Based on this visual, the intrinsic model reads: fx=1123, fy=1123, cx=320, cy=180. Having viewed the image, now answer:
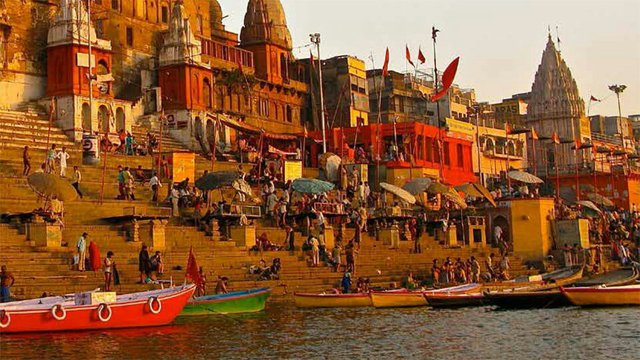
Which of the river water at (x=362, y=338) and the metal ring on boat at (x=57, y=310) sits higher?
the metal ring on boat at (x=57, y=310)

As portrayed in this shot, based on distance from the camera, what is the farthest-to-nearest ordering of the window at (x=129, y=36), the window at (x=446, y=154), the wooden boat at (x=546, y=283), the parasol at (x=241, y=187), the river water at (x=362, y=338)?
the window at (x=446, y=154) → the window at (x=129, y=36) → the parasol at (x=241, y=187) → the wooden boat at (x=546, y=283) → the river water at (x=362, y=338)

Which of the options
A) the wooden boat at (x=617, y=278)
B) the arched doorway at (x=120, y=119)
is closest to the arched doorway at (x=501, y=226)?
the wooden boat at (x=617, y=278)

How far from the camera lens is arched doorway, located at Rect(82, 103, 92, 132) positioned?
1615 inches

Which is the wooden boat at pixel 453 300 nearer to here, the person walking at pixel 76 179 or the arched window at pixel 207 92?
the person walking at pixel 76 179

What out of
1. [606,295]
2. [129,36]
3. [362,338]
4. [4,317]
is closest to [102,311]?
[4,317]

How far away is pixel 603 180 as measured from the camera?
67.6 m

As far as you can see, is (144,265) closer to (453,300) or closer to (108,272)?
(108,272)

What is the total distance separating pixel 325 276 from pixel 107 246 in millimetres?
6792

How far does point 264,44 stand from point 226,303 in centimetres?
3346

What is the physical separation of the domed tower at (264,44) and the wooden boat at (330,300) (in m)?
29.9

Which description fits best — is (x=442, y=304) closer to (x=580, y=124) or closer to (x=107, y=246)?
(x=107, y=246)

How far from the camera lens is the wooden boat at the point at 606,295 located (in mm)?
27500

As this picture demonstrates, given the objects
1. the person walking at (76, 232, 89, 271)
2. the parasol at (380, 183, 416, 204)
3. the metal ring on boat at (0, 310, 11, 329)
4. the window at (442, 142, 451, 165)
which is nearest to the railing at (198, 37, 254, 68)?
the window at (442, 142, 451, 165)

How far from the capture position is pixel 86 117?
4131 centimetres
